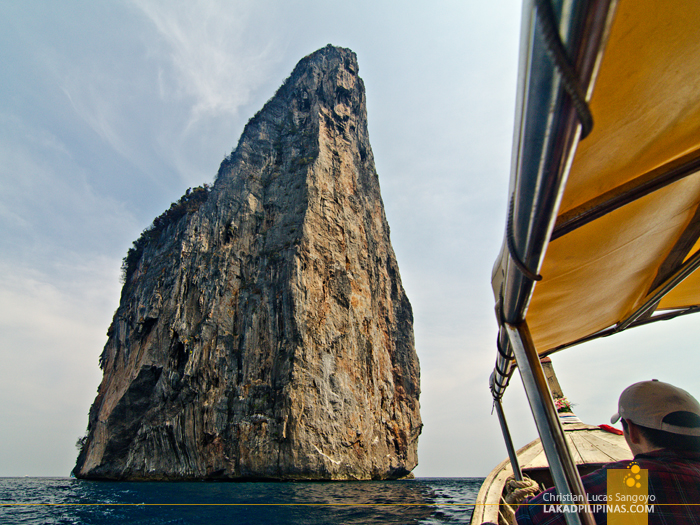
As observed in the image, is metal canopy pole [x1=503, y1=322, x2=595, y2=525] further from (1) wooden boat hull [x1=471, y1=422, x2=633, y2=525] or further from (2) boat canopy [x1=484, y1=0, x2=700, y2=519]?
(1) wooden boat hull [x1=471, y1=422, x2=633, y2=525]

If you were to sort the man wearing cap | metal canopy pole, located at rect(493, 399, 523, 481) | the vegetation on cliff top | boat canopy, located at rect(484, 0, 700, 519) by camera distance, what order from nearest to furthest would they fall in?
boat canopy, located at rect(484, 0, 700, 519) < the man wearing cap < metal canopy pole, located at rect(493, 399, 523, 481) < the vegetation on cliff top

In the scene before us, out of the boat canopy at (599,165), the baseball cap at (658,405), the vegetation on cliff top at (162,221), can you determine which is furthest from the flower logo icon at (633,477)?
the vegetation on cliff top at (162,221)

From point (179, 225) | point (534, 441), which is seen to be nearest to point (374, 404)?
point (534, 441)

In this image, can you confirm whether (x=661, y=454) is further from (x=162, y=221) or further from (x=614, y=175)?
(x=162, y=221)

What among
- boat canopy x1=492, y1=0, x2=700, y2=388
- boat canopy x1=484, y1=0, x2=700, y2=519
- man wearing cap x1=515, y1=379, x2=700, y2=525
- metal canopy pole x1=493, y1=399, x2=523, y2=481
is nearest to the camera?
boat canopy x1=484, y1=0, x2=700, y2=519

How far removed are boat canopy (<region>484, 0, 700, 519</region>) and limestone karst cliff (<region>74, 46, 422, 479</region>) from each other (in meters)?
20.8

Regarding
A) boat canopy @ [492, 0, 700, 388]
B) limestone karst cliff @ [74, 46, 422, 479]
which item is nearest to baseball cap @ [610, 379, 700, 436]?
boat canopy @ [492, 0, 700, 388]

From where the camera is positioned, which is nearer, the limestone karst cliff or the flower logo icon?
the flower logo icon

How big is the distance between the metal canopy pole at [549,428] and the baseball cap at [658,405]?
0.31m

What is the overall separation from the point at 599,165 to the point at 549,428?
91 cm

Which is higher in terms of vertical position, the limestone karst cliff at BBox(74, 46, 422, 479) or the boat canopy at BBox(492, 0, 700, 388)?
the limestone karst cliff at BBox(74, 46, 422, 479)

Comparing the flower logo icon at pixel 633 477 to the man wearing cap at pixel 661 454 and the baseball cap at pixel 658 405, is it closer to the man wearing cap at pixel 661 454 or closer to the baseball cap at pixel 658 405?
the man wearing cap at pixel 661 454

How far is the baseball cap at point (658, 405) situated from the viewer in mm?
1176

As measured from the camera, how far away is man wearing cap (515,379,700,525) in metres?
1.08
